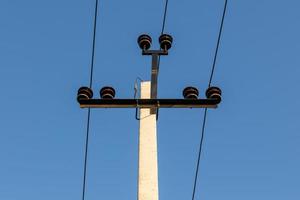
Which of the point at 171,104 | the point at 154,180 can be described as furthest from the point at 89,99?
the point at 154,180

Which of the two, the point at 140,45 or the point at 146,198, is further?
the point at 140,45

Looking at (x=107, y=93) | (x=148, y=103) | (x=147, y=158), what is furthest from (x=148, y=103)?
(x=147, y=158)

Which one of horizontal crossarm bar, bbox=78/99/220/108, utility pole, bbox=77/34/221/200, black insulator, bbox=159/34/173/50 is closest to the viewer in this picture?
utility pole, bbox=77/34/221/200

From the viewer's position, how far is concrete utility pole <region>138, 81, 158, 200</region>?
6273 millimetres

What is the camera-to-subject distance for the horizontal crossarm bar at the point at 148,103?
7211 mm

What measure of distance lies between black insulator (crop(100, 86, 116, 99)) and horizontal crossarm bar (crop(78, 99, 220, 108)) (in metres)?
0.07

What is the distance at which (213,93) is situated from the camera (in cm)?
729

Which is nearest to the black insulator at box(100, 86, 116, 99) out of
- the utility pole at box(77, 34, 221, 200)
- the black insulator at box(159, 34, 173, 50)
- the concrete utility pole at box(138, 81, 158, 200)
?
the utility pole at box(77, 34, 221, 200)

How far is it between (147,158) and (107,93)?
4.27 ft

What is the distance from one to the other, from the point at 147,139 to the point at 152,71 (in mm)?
1423

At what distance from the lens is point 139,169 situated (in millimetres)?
6523

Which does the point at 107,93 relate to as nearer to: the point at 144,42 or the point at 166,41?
the point at 144,42

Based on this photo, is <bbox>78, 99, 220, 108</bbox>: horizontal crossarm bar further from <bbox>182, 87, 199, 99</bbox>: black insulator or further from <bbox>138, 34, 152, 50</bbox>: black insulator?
<bbox>138, 34, 152, 50</bbox>: black insulator

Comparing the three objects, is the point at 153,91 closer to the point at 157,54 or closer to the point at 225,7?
the point at 157,54
